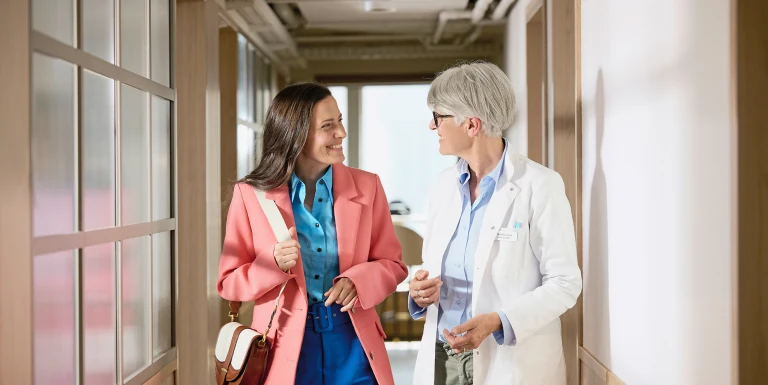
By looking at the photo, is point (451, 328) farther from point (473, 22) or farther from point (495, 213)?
point (473, 22)

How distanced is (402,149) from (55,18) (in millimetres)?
6109

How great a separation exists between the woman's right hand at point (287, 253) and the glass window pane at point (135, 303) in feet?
3.38

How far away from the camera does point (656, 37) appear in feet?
7.04

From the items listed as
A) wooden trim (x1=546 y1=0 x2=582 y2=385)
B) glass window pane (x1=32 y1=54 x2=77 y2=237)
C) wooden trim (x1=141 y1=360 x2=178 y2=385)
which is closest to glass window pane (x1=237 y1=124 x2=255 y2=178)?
wooden trim (x1=141 y1=360 x2=178 y2=385)

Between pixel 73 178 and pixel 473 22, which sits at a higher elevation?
pixel 473 22

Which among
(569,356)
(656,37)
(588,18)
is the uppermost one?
(588,18)

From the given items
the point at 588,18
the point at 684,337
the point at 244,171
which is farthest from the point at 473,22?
the point at 684,337

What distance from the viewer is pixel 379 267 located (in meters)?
2.27

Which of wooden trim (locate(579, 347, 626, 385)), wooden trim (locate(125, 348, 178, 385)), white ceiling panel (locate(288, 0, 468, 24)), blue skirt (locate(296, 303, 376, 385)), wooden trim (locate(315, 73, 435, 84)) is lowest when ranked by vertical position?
wooden trim (locate(125, 348, 178, 385))

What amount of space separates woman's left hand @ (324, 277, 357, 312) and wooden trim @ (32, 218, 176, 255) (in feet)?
2.67

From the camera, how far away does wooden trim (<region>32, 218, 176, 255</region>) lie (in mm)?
2094

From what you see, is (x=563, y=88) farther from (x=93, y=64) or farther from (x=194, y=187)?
(x=93, y=64)

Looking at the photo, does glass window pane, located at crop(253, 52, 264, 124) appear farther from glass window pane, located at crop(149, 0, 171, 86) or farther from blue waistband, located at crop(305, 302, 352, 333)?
blue waistband, located at crop(305, 302, 352, 333)

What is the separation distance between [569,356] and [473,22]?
3506 mm
